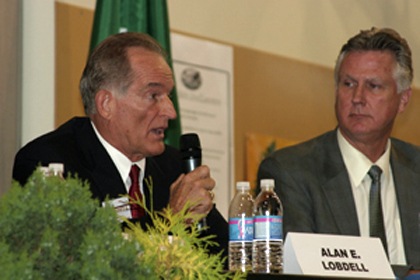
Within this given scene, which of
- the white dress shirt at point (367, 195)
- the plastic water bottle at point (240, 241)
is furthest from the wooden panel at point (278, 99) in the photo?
the plastic water bottle at point (240, 241)

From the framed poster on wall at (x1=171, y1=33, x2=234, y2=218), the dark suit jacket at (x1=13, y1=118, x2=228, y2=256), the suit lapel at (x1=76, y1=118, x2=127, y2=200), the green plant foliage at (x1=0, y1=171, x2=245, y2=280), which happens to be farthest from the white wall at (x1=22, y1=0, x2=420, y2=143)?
the green plant foliage at (x1=0, y1=171, x2=245, y2=280)

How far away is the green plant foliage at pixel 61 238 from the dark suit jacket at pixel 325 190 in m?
2.36

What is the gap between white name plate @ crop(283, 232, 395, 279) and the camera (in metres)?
2.45

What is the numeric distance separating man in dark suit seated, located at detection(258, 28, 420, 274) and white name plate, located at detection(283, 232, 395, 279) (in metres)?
0.98

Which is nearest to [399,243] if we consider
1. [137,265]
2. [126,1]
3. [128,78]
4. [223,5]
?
[128,78]

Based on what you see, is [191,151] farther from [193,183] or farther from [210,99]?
[210,99]

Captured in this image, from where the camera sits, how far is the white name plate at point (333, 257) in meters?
2.45

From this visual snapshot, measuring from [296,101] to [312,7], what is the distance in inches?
25.3

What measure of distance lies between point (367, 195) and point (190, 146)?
1061 mm

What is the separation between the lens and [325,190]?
12.4 feet

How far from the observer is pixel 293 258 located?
2453 millimetres

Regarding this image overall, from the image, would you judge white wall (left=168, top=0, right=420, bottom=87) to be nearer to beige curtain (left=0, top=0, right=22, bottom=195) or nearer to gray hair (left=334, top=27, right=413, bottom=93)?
beige curtain (left=0, top=0, right=22, bottom=195)

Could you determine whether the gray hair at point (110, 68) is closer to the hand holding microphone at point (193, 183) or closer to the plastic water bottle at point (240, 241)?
the hand holding microphone at point (193, 183)

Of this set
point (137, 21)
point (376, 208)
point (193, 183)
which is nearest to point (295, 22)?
point (137, 21)
